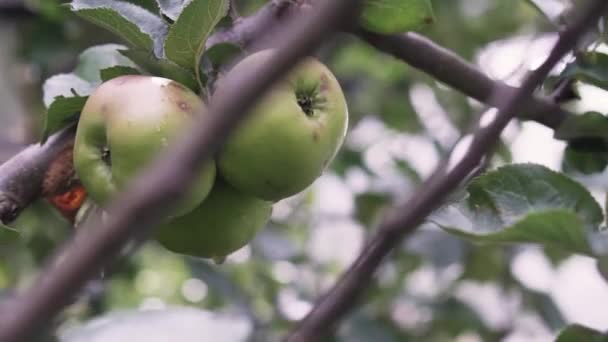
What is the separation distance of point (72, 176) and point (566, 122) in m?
0.45

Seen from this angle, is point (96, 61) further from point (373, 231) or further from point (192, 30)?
point (373, 231)

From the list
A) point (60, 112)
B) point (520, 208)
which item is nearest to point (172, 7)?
point (60, 112)

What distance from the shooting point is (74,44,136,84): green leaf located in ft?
2.67

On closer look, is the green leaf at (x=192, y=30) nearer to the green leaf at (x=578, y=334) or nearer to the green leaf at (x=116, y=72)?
the green leaf at (x=116, y=72)

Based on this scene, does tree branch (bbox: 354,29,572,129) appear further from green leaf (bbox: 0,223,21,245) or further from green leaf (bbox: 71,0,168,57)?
green leaf (bbox: 0,223,21,245)

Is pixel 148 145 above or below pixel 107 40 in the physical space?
above

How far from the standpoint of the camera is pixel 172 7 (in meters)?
Result: 0.73

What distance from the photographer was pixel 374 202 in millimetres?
1646

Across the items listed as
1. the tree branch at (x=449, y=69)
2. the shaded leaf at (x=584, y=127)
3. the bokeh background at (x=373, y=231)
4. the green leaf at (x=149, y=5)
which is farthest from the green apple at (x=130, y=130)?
the bokeh background at (x=373, y=231)

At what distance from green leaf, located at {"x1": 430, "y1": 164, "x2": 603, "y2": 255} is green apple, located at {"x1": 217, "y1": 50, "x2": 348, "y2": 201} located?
11 cm

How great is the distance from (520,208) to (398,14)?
0.65ft

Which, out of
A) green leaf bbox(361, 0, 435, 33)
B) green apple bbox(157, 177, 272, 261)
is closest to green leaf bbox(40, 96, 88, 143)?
green apple bbox(157, 177, 272, 261)

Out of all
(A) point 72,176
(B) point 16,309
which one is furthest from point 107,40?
(B) point 16,309

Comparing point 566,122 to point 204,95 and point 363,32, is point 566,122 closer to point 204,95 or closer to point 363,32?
point 363,32
